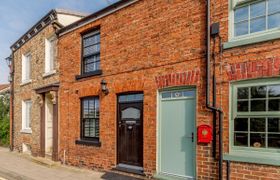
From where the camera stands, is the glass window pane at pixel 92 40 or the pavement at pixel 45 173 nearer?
the pavement at pixel 45 173

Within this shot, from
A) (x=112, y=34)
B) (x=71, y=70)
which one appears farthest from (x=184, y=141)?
(x=71, y=70)

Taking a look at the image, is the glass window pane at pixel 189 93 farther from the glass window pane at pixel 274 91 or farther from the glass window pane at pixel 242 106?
the glass window pane at pixel 274 91

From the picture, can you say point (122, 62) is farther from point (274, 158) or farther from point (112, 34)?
point (274, 158)

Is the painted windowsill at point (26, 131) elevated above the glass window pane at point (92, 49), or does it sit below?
below

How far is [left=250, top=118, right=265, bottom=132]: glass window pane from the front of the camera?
21.3 feet

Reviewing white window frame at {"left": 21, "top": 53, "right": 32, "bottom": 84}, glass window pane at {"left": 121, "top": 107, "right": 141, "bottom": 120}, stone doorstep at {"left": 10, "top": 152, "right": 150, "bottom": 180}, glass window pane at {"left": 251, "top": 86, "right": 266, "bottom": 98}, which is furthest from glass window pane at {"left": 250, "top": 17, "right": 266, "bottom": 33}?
white window frame at {"left": 21, "top": 53, "right": 32, "bottom": 84}

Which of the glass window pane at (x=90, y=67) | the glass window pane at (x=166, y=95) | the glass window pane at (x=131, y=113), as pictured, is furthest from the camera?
the glass window pane at (x=90, y=67)

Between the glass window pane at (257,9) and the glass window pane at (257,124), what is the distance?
7.37ft

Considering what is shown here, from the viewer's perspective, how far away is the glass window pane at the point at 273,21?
21.0 ft

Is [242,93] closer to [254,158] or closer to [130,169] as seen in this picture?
[254,158]

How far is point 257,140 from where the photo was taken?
21.5 feet

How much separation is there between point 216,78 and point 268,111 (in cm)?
139

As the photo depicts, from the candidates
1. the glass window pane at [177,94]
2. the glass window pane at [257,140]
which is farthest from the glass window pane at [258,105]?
the glass window pane at [177,94]

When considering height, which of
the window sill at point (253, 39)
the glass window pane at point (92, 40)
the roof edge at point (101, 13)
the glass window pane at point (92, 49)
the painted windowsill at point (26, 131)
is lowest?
the painted windowsill at point (26, 131)
